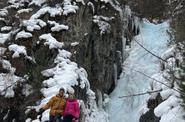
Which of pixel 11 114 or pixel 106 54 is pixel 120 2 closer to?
pixel 106 54

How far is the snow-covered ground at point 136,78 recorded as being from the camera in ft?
69.0

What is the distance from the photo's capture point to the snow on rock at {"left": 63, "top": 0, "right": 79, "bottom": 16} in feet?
63.5

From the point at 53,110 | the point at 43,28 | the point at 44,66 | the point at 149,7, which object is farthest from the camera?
the point at 149,7

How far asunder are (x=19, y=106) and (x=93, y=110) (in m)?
3.78

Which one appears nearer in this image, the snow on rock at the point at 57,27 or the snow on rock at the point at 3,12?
the snow on rock at the point at 57,27

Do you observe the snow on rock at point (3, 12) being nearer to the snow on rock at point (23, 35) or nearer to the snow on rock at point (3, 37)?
the snow on rock at point (3, 37)

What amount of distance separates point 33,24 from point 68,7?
6.79 ft

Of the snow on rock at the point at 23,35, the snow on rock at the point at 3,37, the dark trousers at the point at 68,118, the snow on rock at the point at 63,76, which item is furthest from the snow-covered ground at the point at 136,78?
the dark trousers at the point at 68,118

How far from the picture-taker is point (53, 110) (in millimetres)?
12406

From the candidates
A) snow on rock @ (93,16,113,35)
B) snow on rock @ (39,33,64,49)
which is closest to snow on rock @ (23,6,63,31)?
snow on rock @ (39,33,64,49)

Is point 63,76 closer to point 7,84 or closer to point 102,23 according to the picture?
point 7,84

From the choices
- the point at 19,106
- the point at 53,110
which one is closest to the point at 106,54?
the point at 19,106

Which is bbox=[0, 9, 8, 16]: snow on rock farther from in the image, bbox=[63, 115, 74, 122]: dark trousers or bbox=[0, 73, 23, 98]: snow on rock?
bbox=[63, 115, 74, 122]: dark trousers

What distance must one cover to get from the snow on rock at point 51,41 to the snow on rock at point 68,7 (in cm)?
186
